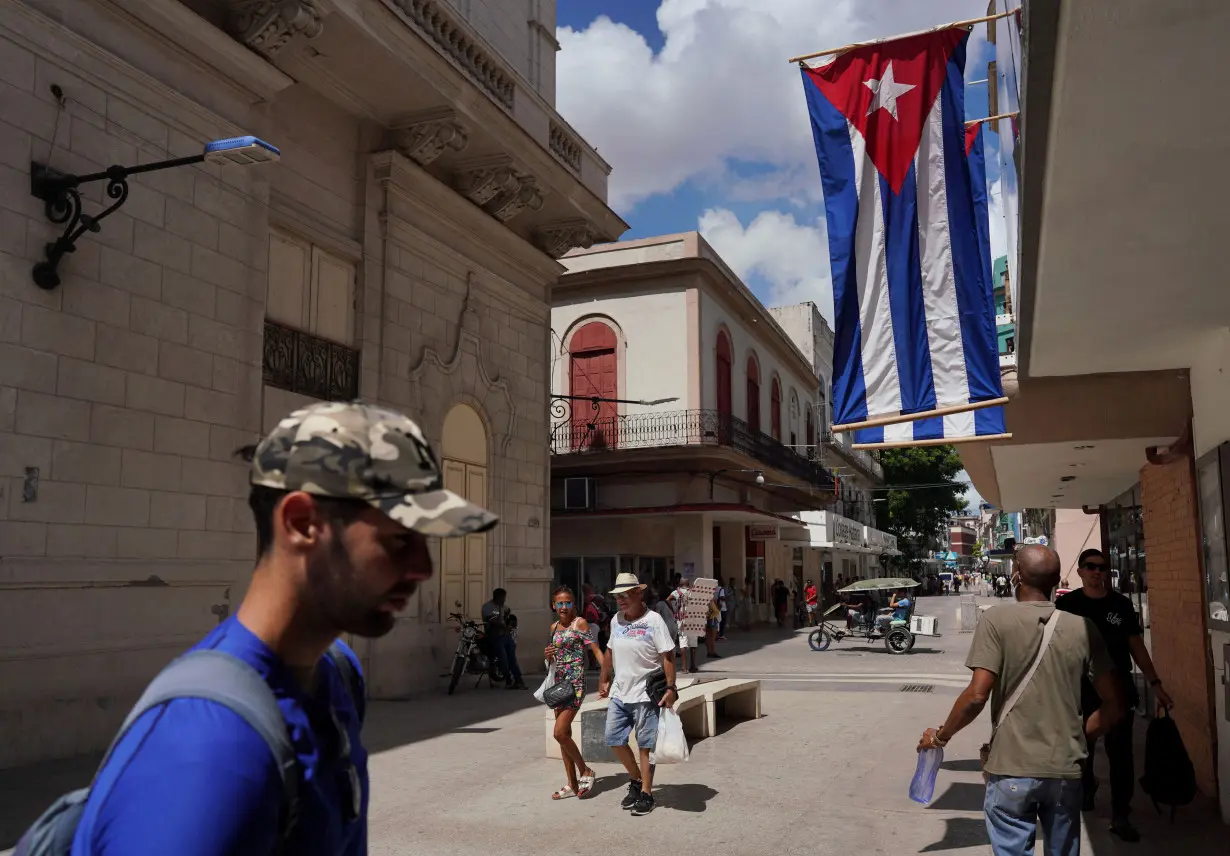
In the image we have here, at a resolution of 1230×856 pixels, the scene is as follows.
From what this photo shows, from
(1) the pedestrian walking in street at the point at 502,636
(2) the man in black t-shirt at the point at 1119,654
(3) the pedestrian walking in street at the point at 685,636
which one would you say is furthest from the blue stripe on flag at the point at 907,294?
(3) the pedestrian walking in street at the point at 685,636

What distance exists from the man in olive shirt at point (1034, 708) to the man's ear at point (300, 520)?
11.8ft

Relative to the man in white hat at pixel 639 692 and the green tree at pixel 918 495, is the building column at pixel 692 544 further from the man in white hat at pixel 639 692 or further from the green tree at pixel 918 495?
the green tree at pixel 918 495

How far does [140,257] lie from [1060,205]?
28.8 ft

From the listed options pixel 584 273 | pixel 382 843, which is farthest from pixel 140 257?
pixel 584 273

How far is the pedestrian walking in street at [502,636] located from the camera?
1523 cm

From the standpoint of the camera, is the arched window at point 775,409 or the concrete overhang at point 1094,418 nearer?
the concrete overhang at point 1094,418

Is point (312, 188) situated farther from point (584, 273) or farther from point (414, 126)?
point (584, 273)

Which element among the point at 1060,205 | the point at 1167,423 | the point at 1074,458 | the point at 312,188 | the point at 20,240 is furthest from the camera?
the point at 312,188

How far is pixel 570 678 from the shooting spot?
822 centimetres

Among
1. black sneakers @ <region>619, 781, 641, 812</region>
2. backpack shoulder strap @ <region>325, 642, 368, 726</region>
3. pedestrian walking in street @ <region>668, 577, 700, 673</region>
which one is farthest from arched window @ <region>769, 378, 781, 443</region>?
backpack shoulder strap @ <region>325, 642, 368, 726</region>

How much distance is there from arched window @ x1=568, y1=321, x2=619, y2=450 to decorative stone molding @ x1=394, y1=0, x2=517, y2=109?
12.9m

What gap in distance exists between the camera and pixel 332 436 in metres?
1.68

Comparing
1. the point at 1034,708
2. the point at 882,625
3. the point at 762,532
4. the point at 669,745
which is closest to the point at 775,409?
the point at 762,532

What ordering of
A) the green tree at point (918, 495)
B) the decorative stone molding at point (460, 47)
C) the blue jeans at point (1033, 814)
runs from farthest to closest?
the green tree at point (918, 495) < the decorative stone molding at point (460, 47) < the blue jeans at point (1033, 814)
